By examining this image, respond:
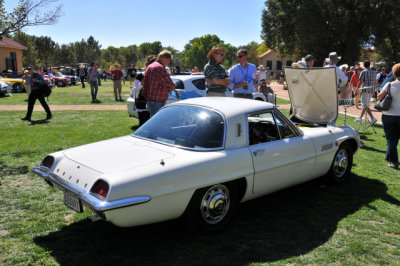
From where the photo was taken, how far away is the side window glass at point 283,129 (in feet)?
14.1

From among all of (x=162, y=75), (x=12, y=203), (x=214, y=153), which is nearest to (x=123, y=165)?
(x=214, y=153)

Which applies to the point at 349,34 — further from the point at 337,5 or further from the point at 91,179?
the point at 91,179

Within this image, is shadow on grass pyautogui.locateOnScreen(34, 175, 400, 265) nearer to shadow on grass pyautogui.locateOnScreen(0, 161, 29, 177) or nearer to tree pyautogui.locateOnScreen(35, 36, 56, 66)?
shadow on grass pyautogui.locateOnScreen(0, 161, 29, 177)

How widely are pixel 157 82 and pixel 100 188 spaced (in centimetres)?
342

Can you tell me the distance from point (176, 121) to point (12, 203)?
7.97ft

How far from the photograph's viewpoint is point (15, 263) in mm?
2977

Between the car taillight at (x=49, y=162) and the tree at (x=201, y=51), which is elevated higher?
the tree at (x=201, y=51)

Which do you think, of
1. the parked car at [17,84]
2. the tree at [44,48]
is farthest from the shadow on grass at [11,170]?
the tree at [44,48]

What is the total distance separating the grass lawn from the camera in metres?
3.13

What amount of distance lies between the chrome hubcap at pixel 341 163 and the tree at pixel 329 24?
94.0 feet

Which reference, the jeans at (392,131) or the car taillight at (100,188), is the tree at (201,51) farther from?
the car taillight at (100,188)

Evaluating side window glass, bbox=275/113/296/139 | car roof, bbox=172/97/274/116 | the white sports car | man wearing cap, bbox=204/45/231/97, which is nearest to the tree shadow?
man wearing cap, bbox=204/45/231/97

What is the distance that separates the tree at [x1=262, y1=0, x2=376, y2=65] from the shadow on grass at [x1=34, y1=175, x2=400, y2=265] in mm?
30146

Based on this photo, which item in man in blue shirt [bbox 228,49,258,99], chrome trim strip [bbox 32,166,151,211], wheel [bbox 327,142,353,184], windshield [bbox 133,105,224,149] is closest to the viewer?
chrome trim strip [bbox 32,166,151,211]
